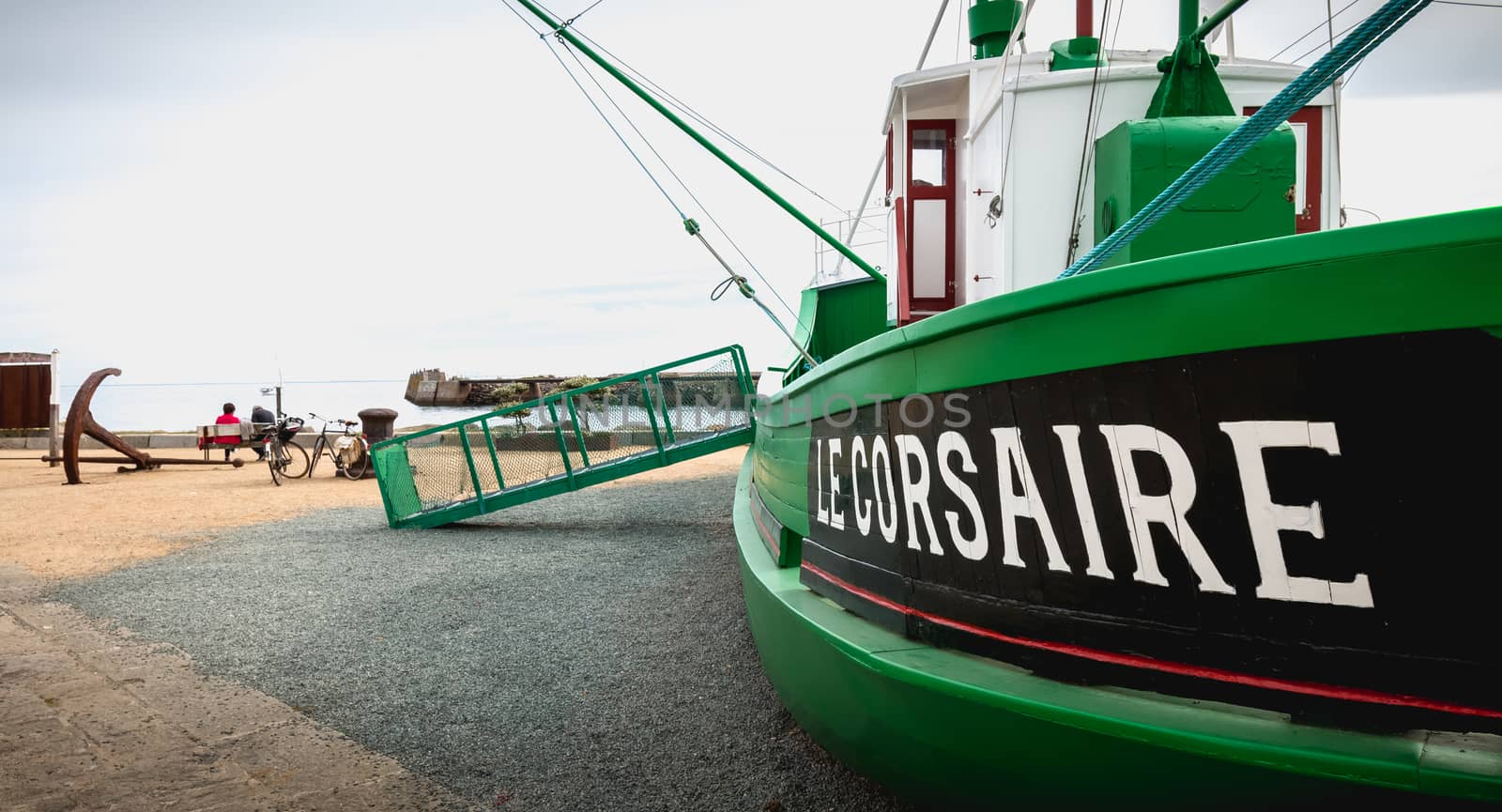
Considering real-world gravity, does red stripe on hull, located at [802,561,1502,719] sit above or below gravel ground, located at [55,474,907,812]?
above

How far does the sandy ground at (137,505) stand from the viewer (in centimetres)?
1011

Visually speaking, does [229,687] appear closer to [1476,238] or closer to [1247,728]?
[1247,728]

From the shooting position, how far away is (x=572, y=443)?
11945mm

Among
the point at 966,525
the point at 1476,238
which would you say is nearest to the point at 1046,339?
the point at 966,525

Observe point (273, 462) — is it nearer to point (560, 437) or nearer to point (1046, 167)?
point (560, 437)

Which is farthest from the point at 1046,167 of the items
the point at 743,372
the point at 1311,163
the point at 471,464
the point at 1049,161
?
the point at 471,464

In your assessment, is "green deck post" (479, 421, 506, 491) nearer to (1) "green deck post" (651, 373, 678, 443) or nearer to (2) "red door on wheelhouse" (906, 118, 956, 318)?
(1) "green deck post" (651, 373, 678, 443)

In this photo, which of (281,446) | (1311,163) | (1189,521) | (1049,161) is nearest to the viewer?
(1189,521)

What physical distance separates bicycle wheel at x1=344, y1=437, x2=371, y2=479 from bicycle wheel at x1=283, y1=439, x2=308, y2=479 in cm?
93

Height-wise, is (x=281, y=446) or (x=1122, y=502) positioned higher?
(x=1122, y=502)

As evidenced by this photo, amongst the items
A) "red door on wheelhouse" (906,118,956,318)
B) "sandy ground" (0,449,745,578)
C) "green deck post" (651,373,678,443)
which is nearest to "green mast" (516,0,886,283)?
"red door on wheelhouse" (906,118,956,318)

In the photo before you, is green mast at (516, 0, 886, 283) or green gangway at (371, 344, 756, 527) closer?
green mast at (516, 0, 886, 283)

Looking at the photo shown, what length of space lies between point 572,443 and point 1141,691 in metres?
10.2

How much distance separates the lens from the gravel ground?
3986 millimetres
